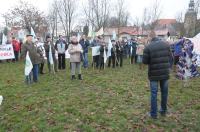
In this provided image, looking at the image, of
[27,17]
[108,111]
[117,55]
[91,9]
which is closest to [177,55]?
[117,55]

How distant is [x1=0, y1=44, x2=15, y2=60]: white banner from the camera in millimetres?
22719

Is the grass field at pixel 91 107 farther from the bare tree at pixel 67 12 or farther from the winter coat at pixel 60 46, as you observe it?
the bare tree at pixel 67 12

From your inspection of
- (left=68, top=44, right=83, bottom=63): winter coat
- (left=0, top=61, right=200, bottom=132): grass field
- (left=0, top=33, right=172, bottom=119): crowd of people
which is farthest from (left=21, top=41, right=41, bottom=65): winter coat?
(left=68, top=44, right=83, bottom=63): winter coat

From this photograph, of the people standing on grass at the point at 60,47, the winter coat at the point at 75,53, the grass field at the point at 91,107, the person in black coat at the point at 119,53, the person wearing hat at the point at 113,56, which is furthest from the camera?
the person in black coat at the point at 119,53

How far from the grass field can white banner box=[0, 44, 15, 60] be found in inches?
381

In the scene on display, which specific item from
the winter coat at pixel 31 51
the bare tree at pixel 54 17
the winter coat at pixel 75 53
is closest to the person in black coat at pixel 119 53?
the winter coat at pixel 75 53

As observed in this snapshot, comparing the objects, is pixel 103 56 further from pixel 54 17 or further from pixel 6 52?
pixel 54 17

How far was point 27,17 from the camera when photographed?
35.6 meters

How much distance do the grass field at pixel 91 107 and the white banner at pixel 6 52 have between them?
9.67 m

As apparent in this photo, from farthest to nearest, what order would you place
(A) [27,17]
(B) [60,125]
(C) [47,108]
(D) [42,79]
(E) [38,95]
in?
(A) [27,17] → (D) [42,79] → (E) [38,95] → (C) [47,108] → (B) [60,125]

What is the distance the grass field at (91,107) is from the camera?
296 inches

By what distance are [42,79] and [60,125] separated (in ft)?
23.4

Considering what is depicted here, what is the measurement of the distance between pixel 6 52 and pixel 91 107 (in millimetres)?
15364

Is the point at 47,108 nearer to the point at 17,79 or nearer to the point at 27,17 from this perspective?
the point at 17,79
